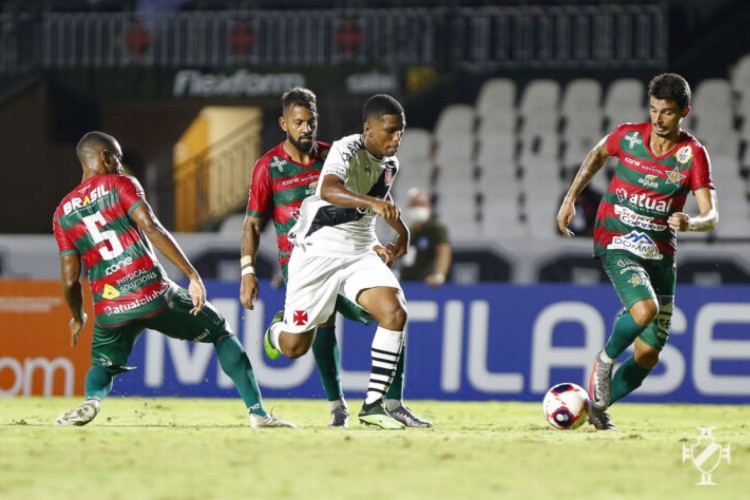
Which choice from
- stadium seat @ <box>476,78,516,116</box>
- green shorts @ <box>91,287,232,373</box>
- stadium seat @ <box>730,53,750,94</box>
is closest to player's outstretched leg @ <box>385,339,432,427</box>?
green shorts @ <box>91,287,232,373</box>

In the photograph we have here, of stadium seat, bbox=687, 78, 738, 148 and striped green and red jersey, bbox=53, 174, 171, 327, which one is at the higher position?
stadium seat, bbox=687, 78, 738, 148

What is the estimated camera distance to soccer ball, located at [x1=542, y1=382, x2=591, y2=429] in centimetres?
857

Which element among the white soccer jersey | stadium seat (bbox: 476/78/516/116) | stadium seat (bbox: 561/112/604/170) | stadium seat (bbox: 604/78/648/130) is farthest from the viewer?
stadium seat (bbox: 476/78/516/116)

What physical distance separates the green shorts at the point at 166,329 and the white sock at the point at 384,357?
42.7 inches

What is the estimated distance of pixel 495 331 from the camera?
508 inches

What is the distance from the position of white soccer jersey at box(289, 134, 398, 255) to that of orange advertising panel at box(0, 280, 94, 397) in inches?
219

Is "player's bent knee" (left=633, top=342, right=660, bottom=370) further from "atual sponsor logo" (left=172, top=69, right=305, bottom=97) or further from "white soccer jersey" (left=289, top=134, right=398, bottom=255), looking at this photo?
"atual sponsor logo" (left=172, top=69, right=305, bottom=97)

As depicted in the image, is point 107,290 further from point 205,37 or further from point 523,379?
point 205,37

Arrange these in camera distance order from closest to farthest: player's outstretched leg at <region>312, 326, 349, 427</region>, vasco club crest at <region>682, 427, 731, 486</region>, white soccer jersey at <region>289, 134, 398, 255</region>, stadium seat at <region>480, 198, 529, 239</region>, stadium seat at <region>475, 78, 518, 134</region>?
vasco club crest at <region>682, 427, 731, 486</region>, white soccer jersey at <region>289, 134, 398, 255</region>, player's outstretched leg at <region>312, 326, 349, 427</region>, stadium seat at <region>480, 198, 529, 239</region>, stadium seat at <region>475, 78, 518, 134</region>

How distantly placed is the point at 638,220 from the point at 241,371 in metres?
2.72

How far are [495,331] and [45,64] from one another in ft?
35.2

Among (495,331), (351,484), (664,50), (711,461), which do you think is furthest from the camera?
(664,50)

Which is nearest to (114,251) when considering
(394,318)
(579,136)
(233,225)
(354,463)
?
(394,318)

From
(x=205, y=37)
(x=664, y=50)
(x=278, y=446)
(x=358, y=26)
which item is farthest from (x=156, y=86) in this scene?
(x=278, y=446)
